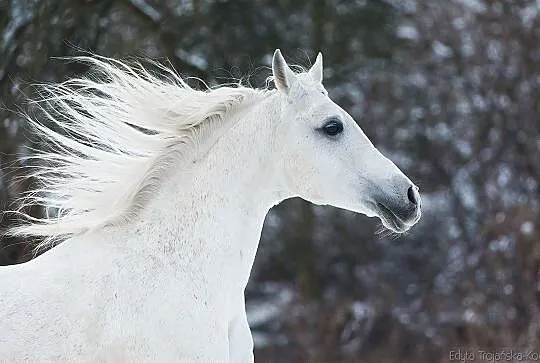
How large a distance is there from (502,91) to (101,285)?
8.12 m

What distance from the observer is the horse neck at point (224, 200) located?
3215 mm

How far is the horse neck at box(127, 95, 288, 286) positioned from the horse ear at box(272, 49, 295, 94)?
2.5 inches

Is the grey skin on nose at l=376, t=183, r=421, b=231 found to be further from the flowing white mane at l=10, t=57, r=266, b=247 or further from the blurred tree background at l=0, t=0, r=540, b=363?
the blurred tree background at l=0, t=0, r=540, b=363

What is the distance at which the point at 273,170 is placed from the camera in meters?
3.31

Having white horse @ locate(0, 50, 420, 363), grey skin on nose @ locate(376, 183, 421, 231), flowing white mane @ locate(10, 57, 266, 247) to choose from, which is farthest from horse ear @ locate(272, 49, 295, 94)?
grey skin on nose @ locate(376, 183, 421, 231)

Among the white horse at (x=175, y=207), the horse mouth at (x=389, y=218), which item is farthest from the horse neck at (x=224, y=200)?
the horse mouth at (x=389, y=218)

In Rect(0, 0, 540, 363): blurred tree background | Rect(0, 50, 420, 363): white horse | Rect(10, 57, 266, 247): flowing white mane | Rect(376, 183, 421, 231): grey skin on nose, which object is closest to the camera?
Rect(0, 50, 420, 363): white horse

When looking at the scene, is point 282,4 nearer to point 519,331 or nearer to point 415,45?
point 415,45

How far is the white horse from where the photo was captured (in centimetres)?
300

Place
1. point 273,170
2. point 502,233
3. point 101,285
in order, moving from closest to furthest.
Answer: point 101,285 < point 273,170 < point 502,233

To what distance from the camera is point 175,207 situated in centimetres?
328

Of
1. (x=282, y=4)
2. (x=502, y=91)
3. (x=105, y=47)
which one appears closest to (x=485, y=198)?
(x=502, y=91)

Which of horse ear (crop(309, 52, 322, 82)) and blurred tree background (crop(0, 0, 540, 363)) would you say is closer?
horse ear (crop(309, 52, 322, 82))

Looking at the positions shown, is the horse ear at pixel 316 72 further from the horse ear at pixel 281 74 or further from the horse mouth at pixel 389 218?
the horse mouth at pixel 389 218
